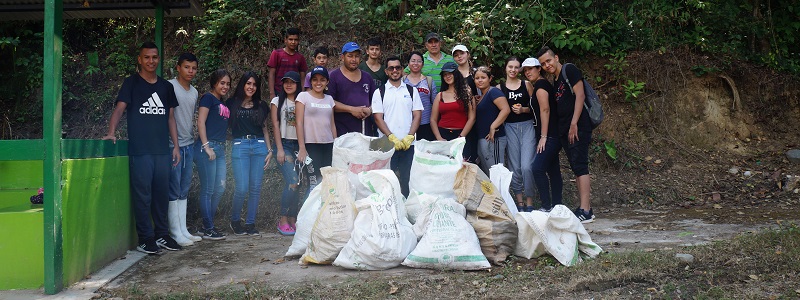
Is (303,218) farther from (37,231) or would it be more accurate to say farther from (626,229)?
(626,229)

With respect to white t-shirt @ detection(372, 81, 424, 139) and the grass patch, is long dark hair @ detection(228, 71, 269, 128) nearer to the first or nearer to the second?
white t-shirt @ detection(372, 81, 424, 139)

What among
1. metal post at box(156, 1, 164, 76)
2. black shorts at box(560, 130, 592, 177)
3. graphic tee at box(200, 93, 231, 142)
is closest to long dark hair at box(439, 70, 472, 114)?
black shorts at box(560, 130, 592, 177)

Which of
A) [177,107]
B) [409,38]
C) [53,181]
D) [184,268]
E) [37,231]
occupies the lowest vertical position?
[184,268]

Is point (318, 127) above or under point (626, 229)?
above

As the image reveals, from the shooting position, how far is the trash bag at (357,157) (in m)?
5.29

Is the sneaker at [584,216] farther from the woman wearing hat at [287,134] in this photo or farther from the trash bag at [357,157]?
the woman wearing hat at [287,134]

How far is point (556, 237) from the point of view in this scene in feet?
15.6

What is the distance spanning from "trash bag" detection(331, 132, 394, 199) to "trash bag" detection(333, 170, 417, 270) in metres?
0.49

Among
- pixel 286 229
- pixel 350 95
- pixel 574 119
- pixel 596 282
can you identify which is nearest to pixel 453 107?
pixel 350 95

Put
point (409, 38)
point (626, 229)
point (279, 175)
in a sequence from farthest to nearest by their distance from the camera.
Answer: point (409, 38) < point (279, 175) < point (626, 229)

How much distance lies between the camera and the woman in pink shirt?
6137 millimetres

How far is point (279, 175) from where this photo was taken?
8.01 m

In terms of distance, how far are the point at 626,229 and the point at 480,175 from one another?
2.03 m

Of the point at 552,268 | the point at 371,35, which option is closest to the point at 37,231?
the point at 552,268
